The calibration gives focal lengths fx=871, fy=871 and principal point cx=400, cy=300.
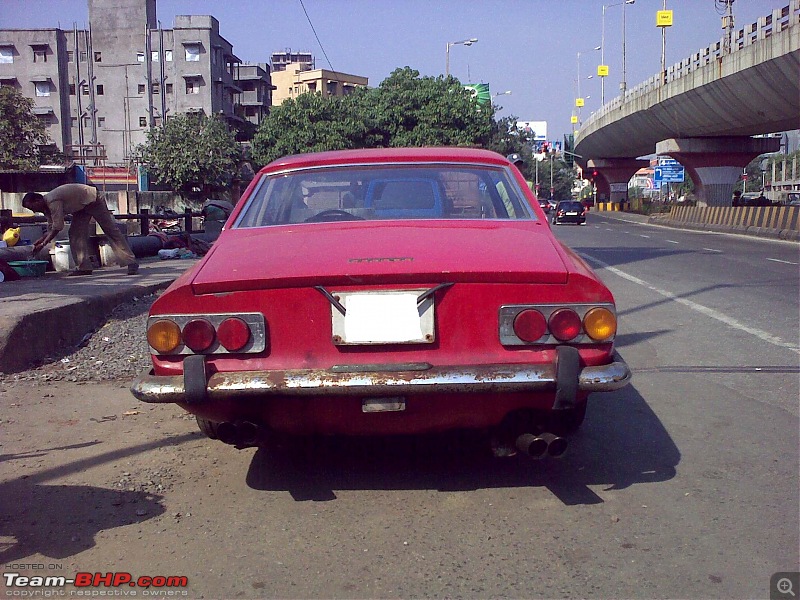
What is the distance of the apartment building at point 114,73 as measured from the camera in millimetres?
67688

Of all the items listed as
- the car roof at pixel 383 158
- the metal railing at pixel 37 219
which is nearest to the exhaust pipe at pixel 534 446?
→ the car roof at pixel 383 158

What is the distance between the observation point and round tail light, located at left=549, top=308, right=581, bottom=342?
325 centimetres

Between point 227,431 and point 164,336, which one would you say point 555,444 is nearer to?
point 227,431

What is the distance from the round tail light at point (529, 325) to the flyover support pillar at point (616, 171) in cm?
7350

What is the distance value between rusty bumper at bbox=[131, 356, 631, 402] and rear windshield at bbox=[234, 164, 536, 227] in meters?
1.13

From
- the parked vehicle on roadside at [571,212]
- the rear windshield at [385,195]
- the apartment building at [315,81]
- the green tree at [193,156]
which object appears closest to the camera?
the rear windshield at [385,195]

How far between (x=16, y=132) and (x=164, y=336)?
47295 millimetres

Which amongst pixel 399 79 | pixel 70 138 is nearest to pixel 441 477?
pixel 399 79

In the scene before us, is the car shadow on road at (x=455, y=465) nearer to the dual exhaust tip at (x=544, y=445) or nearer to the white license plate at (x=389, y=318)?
the dual exhaust tip at (x=544, y=445)

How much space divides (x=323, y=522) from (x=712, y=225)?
108 feet

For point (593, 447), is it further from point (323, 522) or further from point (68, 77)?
point (68, 77)

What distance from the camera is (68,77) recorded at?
70250 mm

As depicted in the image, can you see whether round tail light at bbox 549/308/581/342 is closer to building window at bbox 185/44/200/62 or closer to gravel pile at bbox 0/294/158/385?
gravel pile at bbox 0/294/158/385

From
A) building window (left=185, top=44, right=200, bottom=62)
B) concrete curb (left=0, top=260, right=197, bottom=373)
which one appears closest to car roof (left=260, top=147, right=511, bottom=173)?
concrete curb (left=0, top=260, right=197, bottom=373)
